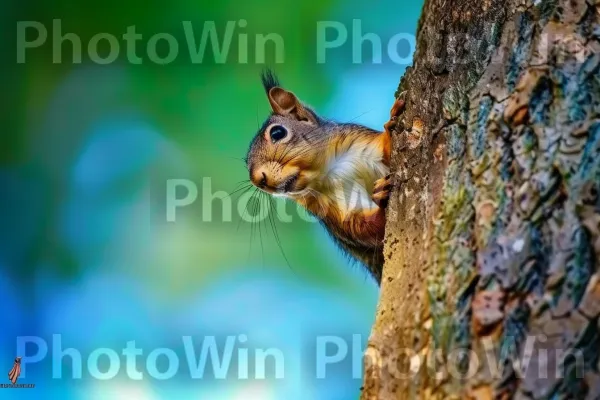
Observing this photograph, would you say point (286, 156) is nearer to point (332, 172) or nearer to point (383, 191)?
point (332, 172)

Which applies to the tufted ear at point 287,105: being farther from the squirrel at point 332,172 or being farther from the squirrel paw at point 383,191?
the squirrel paw at point 383,191

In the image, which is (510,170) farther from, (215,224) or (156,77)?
(156,77)

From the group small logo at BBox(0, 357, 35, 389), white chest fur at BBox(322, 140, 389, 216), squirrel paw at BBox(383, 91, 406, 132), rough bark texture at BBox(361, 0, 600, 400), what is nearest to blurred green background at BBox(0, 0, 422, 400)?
small logo at BBox(0, 357, 35, 389)

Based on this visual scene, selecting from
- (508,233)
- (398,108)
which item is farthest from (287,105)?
(508,233)

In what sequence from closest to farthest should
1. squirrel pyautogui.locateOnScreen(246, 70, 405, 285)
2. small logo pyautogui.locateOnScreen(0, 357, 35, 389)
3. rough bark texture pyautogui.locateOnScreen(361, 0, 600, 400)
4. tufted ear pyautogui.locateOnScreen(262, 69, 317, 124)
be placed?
rough bark texture pyautogui.locateOnScreen(361, 0, 600, 400), squirrel pyautogui.locateOnScreen(246, 70, 405, 285), tufted ear pyautogui.locateOnScreen(262, 69, 317, 124), small logo pyautogui.locateOnScreen(0, 357, 35, 389)

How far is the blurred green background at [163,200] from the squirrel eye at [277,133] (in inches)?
17.0

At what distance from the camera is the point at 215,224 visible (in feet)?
6.53

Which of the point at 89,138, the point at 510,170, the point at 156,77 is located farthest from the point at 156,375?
the point at 510,170

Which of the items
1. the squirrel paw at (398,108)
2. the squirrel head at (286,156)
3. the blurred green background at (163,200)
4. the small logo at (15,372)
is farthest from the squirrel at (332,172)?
the small logo at (15,372)

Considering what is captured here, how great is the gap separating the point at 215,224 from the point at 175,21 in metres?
0.67

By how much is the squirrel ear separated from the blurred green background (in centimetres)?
34

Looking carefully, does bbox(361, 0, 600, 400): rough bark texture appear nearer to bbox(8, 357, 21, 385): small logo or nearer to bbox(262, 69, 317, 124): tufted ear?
bbox(262, 69, 317, 124): tufted ear

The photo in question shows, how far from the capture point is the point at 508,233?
715 millimetres

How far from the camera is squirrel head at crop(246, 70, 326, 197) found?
1478 millimetres
